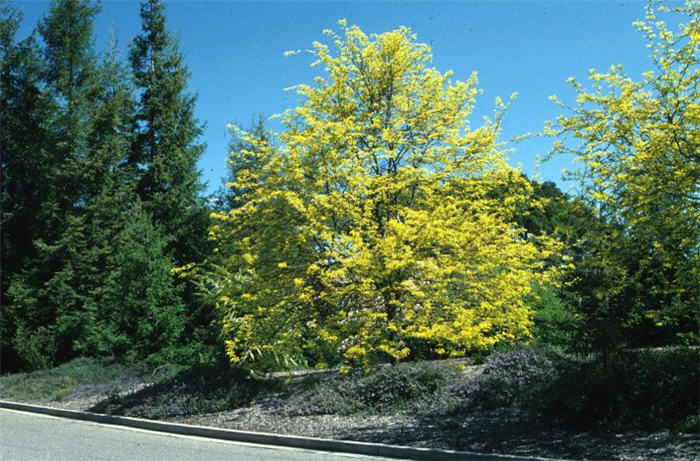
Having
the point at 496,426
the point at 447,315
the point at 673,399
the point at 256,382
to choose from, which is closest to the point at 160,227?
the point at 256,382

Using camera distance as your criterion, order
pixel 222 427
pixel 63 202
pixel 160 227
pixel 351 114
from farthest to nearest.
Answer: pixel 63 202 → pixel 160 227 → pixel 351 114 → pixel 222 427

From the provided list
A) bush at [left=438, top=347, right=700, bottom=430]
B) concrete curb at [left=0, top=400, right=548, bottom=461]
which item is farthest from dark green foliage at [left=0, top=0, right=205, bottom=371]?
bush at [left=438, top=347, right=700, bottom=430]

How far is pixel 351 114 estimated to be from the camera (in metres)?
12.9

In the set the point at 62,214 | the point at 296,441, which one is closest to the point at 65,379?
the point at 62,214

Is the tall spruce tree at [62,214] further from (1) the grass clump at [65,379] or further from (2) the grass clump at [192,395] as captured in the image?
(2) the grass clump at [192,395]

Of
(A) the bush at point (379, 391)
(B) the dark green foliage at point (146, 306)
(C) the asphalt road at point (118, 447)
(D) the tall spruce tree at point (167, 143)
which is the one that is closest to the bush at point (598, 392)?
(A) the bush at point (379, 391)

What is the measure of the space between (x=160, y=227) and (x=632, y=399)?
18647 millimetres

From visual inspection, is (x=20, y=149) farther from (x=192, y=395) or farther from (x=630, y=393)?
(x=630, y=393)

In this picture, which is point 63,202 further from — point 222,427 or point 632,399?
point 632,399

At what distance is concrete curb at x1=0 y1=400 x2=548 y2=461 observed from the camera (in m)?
7.73

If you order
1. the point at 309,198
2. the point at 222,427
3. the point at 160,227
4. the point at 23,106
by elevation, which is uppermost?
the point at 23,106

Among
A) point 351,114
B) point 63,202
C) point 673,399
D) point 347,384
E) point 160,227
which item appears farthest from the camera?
point 63,202

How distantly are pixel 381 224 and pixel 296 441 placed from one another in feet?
16.7

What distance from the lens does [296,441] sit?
365 inches
